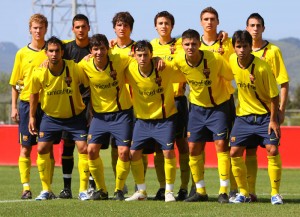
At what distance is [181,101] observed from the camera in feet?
45.5

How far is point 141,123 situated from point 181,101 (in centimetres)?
78

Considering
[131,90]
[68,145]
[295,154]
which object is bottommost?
[295,154]

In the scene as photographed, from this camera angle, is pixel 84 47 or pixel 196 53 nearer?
pixel 196 53

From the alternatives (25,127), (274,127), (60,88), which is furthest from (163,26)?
(25,127)

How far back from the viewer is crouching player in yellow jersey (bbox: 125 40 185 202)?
13297 millimetres

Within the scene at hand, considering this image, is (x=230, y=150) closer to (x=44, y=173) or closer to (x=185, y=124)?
(x=185, y=124)

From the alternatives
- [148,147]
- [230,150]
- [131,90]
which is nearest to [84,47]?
[131,90]

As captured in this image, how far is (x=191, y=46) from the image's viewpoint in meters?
12.9

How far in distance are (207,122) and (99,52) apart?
1.80 meters

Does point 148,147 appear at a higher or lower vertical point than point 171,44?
lower

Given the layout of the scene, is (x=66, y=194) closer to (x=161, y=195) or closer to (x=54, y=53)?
(x=161, y=195)

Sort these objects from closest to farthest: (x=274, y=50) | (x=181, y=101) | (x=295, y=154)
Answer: (x=274, y=50), (x=181, y=101), (x=295, y=154)

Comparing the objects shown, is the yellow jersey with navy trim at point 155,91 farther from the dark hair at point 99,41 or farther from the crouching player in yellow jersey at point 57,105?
the crouching player in yellow jersey at point 57,105

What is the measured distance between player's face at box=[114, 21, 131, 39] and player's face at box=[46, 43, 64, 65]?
1.07 m
